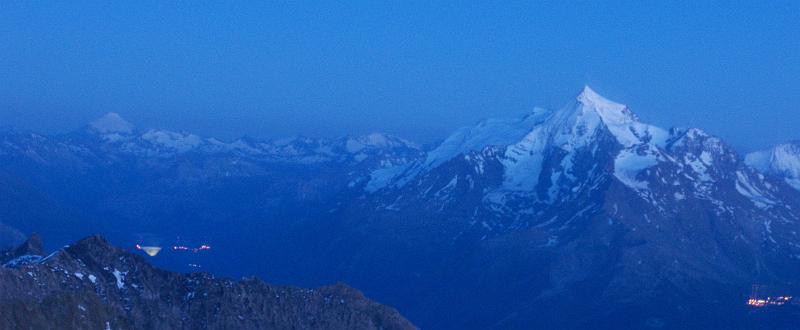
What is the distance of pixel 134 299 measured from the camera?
171 m

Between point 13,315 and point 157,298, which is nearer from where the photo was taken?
point 13,315

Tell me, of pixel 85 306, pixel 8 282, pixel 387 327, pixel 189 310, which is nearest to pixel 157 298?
pixel 189 310

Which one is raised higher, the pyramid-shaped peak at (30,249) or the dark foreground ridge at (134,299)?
the pyramid-shaped peak at (30,249)

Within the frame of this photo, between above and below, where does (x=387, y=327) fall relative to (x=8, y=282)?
above

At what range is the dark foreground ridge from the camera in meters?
154

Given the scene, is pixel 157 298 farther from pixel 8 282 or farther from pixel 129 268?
pixel 8 282

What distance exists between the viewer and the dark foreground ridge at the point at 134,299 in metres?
154

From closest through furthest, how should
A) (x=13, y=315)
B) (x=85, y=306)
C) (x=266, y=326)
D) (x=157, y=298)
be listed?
(x=13, y=315) < (x=85, y=306) < (x=157, y=298) < (x=266, y=326)

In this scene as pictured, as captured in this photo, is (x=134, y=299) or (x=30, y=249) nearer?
(x=134, y=299)

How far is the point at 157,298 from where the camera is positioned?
174500 mm

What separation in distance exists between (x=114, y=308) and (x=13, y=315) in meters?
19.2

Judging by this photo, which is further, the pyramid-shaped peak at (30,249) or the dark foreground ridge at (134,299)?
the pyramid-shaped peak at (30,249)

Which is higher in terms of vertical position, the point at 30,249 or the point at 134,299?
the point at 30,249

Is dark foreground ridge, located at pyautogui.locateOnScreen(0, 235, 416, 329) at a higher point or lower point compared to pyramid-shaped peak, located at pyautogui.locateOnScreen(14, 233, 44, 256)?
lower
